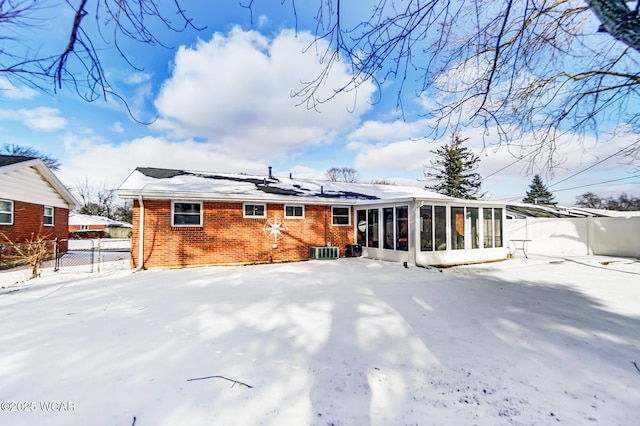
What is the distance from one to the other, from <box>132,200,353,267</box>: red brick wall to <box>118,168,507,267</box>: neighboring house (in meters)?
0.03

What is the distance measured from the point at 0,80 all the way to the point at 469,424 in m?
4.09

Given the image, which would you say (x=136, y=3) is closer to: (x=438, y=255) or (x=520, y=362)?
(x=520, y=362)

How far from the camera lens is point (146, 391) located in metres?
2.49

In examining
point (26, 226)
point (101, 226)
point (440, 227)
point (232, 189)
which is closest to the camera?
point (440, 227)

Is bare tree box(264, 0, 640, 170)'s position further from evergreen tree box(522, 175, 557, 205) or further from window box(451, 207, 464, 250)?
evergreen tree box(522, 175, 557, 205)

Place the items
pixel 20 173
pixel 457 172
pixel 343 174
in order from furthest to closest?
pixel 343 174, pixel 457 172, pixel 20 173

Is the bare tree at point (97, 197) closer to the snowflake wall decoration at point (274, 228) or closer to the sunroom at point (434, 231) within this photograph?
the snowflake wall decoration at point (274, 228)

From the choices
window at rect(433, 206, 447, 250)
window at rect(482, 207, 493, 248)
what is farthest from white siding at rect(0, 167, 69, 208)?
window at rect(482, 207, 493, 248)

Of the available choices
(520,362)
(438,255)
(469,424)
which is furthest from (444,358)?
(438,255)

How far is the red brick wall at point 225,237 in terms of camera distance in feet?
30.3

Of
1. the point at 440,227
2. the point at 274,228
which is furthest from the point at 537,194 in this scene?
the point at 274,228

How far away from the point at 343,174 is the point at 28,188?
3608 cm

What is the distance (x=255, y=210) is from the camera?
34.8 ft

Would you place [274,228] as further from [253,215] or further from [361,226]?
[361,226]
